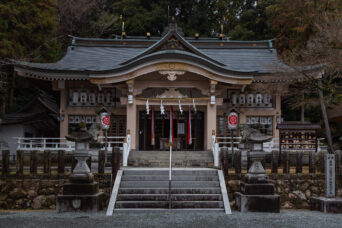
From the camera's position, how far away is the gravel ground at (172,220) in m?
8.24

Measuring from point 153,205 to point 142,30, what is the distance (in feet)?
90.4

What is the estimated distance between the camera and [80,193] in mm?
10305

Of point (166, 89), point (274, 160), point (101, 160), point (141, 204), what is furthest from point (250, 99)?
point (141, 204)

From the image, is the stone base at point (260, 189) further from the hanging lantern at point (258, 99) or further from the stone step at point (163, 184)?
the hanging lantern at point (258, 99)

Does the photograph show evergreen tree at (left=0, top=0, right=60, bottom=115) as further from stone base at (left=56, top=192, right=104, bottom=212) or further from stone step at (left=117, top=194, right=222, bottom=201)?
stone step at (left=117, top=194, right=222, bottom=201)

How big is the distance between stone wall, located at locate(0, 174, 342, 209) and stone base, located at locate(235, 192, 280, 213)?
4.76 feet

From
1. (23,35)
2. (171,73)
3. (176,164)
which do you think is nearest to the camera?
(176,164)

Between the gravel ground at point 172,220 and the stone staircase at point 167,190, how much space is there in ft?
1.73

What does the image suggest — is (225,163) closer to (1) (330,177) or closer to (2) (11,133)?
(1) (330,177)

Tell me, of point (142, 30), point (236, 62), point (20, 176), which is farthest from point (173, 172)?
point (142, 30)

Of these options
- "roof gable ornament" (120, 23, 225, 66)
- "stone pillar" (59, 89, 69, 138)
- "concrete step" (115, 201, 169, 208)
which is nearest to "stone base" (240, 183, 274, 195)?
"concrete step" (115, 201, 169, 208)

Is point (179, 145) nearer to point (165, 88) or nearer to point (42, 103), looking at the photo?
point (165, 88)

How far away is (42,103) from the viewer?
72.5ft

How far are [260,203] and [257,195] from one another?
0.23m
